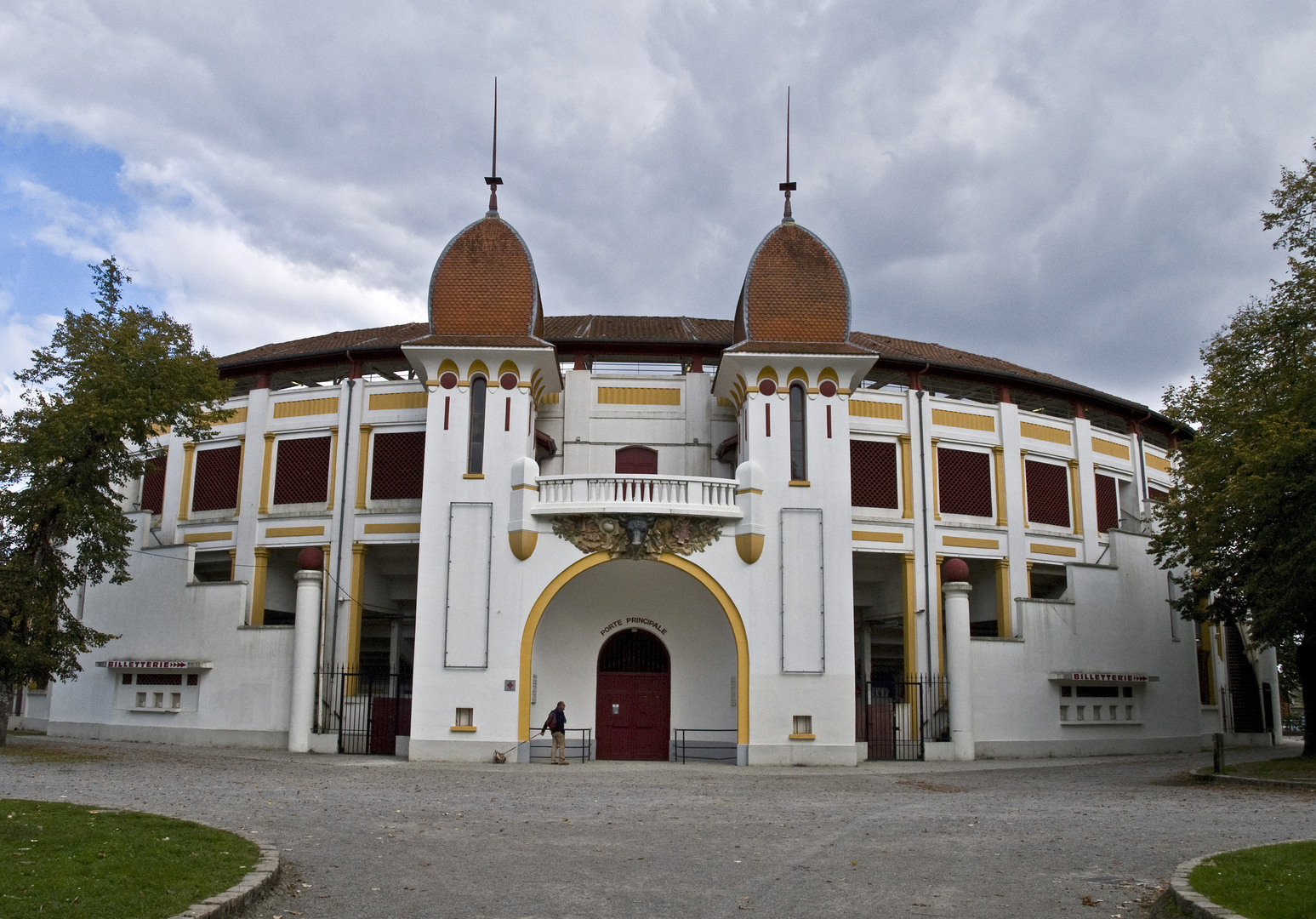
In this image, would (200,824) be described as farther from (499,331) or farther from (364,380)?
(364,380)

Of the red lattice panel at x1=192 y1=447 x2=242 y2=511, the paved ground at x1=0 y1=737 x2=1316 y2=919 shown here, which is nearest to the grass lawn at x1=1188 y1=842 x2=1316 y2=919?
the paved ground at x1=0 y1=737 x2=1316 y2=919

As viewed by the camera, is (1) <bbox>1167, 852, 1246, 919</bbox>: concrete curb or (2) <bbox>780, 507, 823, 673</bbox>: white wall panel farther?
(2) <bbox>780, 507, 823, 673</bbox>: white wall panel

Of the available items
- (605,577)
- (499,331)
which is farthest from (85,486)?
(605,577)

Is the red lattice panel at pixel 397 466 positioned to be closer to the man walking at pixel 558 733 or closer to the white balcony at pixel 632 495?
the white balcony at pixel 632 495

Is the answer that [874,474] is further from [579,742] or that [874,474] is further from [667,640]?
[579,742]

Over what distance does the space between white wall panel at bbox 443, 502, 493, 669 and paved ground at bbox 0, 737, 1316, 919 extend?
3224mm

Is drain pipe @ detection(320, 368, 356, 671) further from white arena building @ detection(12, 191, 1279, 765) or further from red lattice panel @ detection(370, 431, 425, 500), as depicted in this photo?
red lattice panel @ detection(370, 431, 425, 500)

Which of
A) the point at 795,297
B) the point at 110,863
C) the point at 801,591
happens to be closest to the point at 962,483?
the point at 795,297

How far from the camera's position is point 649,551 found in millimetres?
25500

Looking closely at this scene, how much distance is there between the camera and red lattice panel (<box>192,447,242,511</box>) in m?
33.9

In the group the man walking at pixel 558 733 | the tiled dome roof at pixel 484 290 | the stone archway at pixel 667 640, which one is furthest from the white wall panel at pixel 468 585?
the tiled dome roof at pixel 484 290

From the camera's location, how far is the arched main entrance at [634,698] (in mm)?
27672

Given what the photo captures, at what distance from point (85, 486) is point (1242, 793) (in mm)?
23749

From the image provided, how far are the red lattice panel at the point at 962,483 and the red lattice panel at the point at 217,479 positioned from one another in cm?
2106
